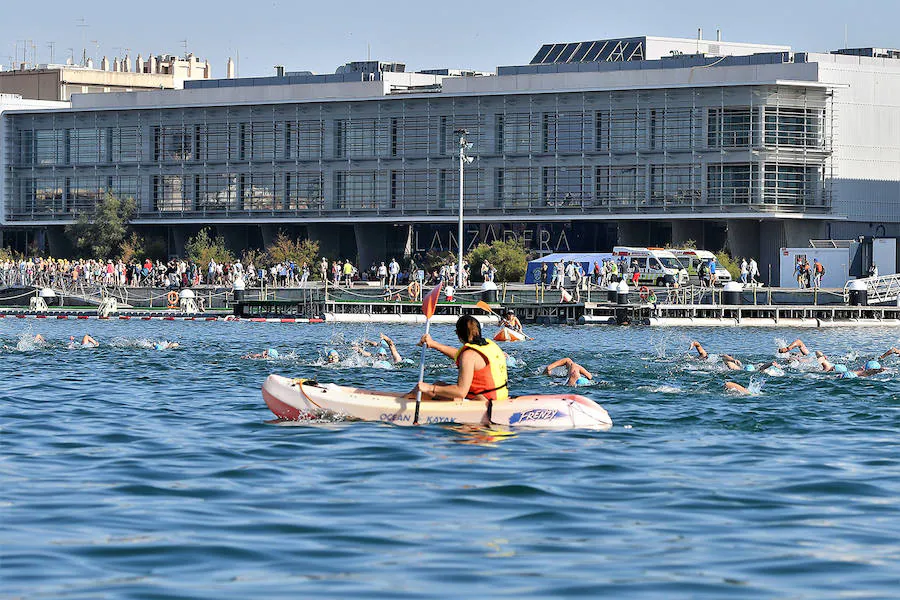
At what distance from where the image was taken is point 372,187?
305 feet

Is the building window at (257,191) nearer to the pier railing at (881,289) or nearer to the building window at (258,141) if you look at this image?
the building window at (258,141)

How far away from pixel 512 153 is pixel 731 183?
12950 millimetres

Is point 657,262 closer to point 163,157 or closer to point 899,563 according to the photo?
point 163,157

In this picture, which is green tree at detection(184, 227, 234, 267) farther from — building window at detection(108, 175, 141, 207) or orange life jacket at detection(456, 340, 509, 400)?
orange life jacket at detection(456, 340, 509, 400)

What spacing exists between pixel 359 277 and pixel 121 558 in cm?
7865

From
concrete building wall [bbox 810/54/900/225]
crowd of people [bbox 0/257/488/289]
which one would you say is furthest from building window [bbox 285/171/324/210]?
concrete building wall [bbox 810/54/900/225]

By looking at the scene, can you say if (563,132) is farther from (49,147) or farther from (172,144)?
(49,147)

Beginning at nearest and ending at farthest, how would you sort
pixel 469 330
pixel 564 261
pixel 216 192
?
pixel 469 330, pixel 564 261, pixel 216 192

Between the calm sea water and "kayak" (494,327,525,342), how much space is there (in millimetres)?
14783

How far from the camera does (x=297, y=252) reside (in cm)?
8688

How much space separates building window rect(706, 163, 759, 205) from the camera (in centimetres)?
8362

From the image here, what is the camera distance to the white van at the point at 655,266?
224ft

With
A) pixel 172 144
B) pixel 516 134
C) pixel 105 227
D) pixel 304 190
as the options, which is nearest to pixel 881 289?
pixel 516 134

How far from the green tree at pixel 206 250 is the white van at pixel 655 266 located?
1063 inches
